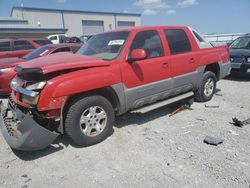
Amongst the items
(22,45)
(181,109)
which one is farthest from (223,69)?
(22,45)

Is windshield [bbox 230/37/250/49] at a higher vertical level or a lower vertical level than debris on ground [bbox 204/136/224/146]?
higher

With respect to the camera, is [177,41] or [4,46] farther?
[4,46]

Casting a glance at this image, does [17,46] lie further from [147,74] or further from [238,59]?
[238,59]

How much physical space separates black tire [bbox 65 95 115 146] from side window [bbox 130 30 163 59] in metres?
1.19

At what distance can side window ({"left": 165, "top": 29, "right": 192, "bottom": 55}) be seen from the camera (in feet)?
17.0

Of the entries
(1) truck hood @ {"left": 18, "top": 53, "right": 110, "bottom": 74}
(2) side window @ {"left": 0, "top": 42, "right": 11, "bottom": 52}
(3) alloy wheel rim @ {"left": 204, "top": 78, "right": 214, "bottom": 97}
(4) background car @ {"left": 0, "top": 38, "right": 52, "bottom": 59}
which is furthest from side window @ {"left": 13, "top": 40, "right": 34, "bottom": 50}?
(3) alloy wheel rim @ {"left": 204, "top": 78, "right": 214, "bottom": 97}

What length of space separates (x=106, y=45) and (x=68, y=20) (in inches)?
1579

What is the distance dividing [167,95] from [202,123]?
882 mm

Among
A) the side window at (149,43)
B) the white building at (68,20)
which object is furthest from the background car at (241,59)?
the white building at (68,20)

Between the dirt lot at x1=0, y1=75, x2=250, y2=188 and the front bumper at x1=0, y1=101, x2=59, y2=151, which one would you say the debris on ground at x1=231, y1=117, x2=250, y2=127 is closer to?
the dirt lot at x1=0, y1=75, x2=250, y2=188

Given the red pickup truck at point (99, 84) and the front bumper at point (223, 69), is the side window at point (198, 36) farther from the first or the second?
the front bumper at point (223, 69)

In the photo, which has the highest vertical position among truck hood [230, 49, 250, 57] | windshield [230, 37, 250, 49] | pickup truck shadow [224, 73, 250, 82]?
windshield [230, 37, 250, 49]

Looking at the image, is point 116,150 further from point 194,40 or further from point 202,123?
point 194,40

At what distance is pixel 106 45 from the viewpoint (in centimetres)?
474
